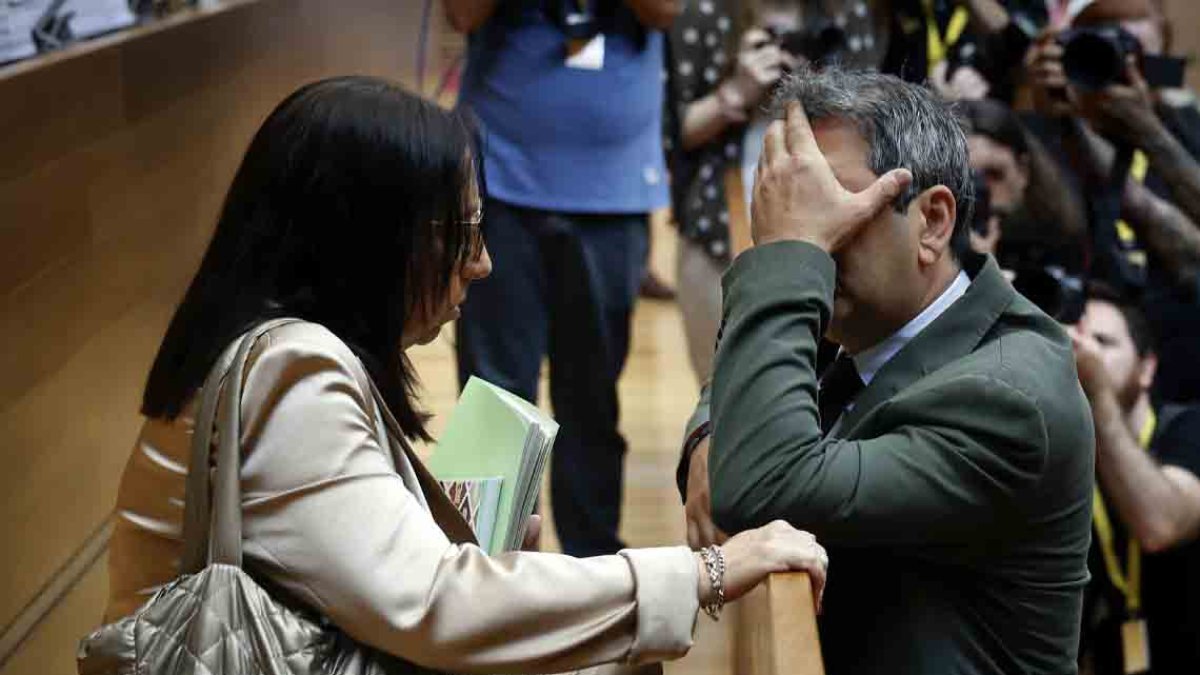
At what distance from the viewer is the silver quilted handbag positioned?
1384 mm

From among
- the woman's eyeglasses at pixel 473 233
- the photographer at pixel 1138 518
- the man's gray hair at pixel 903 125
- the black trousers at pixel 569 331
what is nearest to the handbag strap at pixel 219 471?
the woman's eyeglasses at pixel 473 233

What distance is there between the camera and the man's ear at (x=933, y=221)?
5.32 ft

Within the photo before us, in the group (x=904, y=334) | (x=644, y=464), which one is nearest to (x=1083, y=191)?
(x=644, y=464)

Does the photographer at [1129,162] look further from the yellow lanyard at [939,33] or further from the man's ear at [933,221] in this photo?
the man's ear at [933,221]

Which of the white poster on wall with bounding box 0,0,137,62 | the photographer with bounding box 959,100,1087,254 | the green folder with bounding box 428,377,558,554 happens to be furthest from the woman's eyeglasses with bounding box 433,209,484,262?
the photographer with bounding box 959,100,1087,254

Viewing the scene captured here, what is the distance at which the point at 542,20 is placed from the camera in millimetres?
3146

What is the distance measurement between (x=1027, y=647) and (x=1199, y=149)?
7.62 ft

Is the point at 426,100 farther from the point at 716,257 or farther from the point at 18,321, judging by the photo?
the point at 716,257

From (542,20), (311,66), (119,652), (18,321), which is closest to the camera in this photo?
(119,652)

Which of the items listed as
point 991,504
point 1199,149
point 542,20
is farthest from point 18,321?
point 1199,149

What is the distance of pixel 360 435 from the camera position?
55.3 inches

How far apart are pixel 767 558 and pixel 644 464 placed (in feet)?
10.3

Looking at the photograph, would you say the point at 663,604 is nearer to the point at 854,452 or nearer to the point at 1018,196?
the point at 854,452

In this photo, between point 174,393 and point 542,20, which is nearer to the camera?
point 174,393
